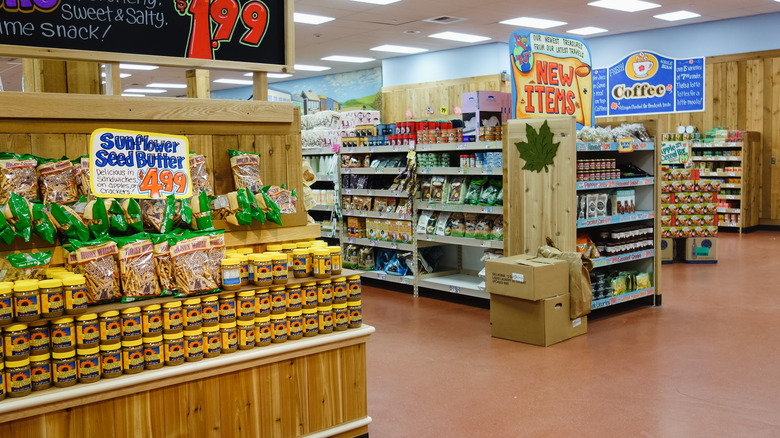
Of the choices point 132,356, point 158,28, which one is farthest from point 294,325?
point 158,28

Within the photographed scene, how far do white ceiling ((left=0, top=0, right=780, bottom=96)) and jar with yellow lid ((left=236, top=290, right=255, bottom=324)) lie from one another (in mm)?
8207

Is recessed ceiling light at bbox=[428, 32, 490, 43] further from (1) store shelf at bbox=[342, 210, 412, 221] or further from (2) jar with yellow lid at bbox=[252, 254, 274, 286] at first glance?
(2) jar with yellow lid at bbox=[252, 254, 274, 286]

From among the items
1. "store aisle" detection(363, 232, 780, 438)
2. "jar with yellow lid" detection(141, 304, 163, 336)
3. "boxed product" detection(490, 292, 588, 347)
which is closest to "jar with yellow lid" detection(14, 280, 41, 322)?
"jar with yellow lid" detection(141, 304, 163, 336)

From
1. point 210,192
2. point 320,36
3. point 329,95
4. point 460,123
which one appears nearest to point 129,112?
point 210,192

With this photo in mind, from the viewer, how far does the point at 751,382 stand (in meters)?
4.23

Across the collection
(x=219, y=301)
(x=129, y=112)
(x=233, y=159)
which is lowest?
(x=219, y=301)

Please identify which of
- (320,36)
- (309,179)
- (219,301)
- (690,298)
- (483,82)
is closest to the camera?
(219,301)

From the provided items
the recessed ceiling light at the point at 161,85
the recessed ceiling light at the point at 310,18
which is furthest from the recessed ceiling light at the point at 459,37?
the recessed ceiling light at the point at 161,85

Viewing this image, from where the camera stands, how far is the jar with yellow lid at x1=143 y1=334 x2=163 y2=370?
106 inches

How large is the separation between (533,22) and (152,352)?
11.2 meters

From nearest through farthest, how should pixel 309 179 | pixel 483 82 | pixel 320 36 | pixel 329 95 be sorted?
pixel 309 179 < pixel 320 36 < pixel 483 82 < pixel 329 95

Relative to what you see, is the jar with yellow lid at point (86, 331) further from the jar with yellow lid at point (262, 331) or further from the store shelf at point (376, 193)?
the store shelf at point (376, 193)

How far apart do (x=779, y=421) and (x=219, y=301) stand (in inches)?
116

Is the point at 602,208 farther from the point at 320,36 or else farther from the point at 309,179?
the point at 320,36
